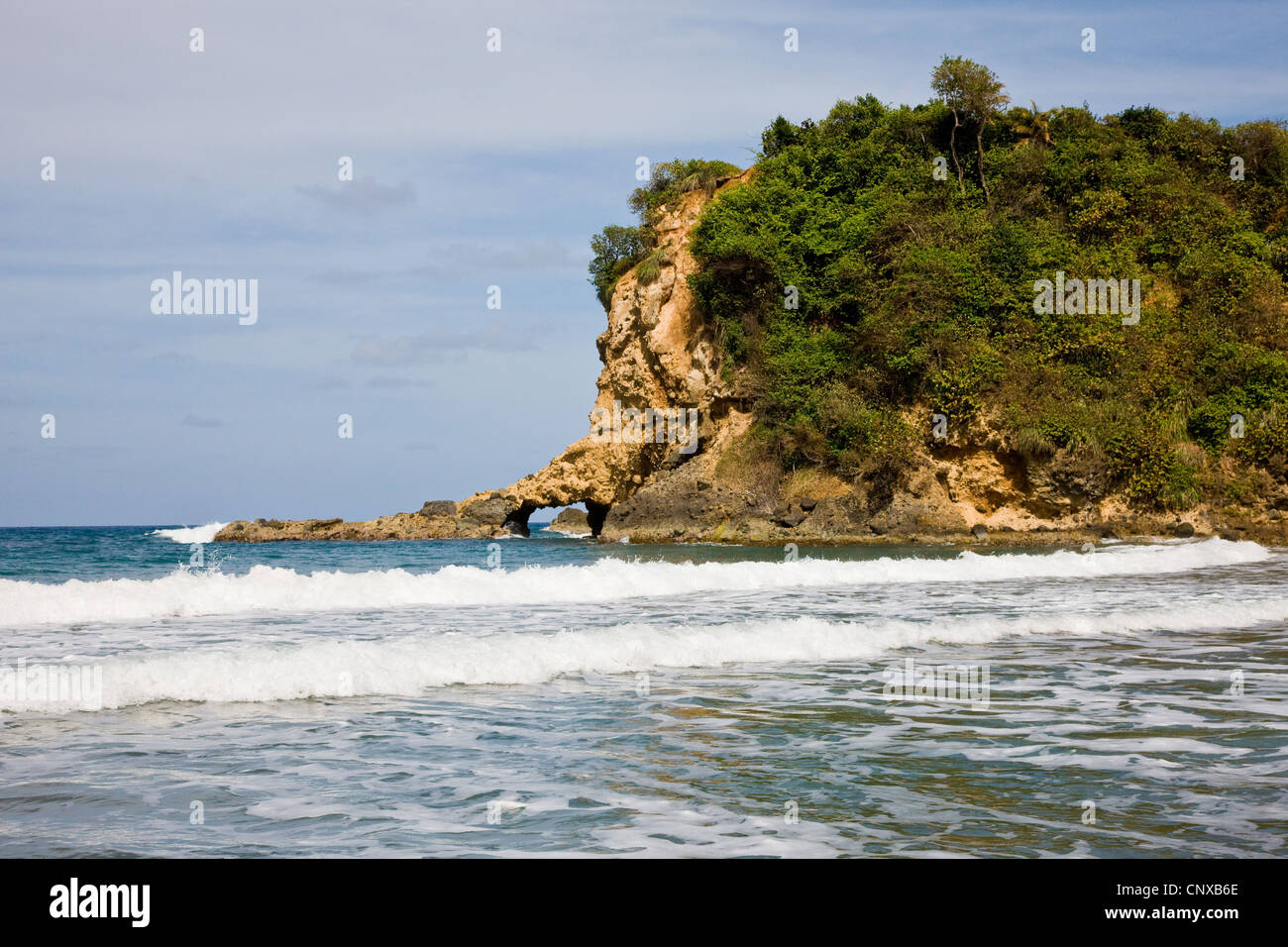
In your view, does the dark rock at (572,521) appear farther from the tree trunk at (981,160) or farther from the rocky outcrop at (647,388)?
the tree trunk at (981,160)

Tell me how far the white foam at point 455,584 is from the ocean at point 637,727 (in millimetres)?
107

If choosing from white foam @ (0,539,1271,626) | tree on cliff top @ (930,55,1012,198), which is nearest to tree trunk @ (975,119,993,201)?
tree on cliff top @ (930,55,1012,198)

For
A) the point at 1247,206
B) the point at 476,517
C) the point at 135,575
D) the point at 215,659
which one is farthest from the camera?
the point at 476,517

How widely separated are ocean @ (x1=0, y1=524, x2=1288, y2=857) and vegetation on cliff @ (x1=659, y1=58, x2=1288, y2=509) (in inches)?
722

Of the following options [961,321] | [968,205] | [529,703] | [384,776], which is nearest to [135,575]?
[529,703]

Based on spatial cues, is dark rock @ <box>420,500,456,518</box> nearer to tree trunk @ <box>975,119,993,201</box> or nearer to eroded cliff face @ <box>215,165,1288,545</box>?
eroded cliff face @ <box>215,165,1288,545</box>

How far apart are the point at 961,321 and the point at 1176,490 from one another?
8.63 meters

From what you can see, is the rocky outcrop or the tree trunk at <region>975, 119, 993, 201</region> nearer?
the tree trunk at <region>975, 119, 993, 201</region>

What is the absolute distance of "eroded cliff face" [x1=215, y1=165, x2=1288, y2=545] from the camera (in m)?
30.9

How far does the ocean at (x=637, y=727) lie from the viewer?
4516 millimetres

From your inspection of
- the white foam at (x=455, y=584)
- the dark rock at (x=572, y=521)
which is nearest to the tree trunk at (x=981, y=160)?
the white foam at (x=455, y=584)

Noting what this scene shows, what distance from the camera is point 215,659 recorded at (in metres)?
8.27

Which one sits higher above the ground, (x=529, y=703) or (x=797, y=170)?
(x=797, y=170)
